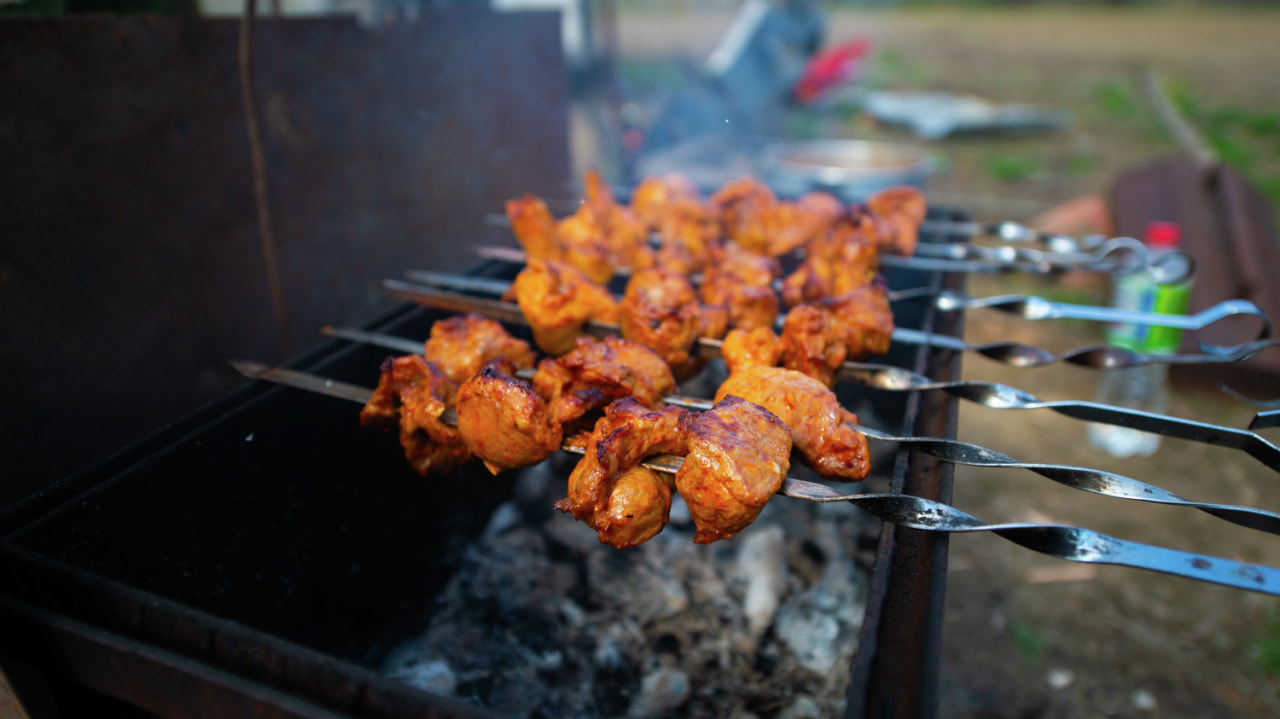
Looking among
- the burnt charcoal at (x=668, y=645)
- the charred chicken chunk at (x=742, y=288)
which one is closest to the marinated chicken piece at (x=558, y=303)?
the charred chicken chunk at (x=742, y=288)

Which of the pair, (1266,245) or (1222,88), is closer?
(1266,245)

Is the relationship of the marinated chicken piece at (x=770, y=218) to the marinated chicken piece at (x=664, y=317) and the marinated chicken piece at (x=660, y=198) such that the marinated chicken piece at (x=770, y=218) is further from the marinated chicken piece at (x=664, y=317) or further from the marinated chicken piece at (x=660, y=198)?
the marinated chicken piece at (x=664, y=317)

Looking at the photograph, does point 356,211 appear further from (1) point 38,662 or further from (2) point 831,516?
(2) point 831,516

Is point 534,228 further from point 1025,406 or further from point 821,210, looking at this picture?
point 1025,406

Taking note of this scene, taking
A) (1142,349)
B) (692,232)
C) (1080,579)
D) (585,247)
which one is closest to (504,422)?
(585,247)

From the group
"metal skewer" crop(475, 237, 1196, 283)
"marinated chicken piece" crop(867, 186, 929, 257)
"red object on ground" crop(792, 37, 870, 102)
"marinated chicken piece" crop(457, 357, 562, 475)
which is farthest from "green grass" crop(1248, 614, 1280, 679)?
"red object on ground" crop(792, 37, 870, 102)

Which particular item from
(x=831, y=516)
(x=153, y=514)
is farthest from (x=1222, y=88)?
(x=153, y=514)
